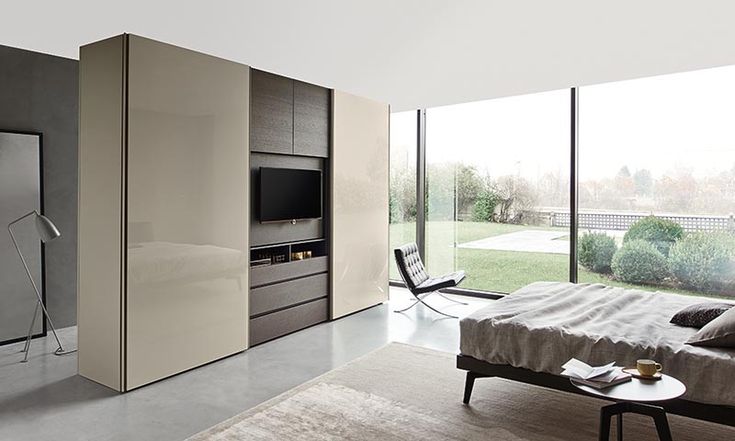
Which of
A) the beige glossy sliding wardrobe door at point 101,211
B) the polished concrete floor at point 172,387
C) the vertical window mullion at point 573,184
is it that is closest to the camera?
the polished concrete floor at point 172,387

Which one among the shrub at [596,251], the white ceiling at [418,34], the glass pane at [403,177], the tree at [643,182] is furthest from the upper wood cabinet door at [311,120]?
the tree at [643,182]

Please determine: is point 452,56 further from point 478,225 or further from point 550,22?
point 478,225

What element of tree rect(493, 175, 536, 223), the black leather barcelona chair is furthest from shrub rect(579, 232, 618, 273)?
the black leather barcelona chair

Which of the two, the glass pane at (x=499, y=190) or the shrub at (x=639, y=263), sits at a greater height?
the glass pane at (x=499, y=190)

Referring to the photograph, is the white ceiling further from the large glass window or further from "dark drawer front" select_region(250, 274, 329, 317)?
Answer: "dark drawer front" select_region(250, 274, 329, 317)

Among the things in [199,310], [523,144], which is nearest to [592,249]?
[523,144]

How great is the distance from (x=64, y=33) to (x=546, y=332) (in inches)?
125

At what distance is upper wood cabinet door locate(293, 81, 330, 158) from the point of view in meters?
5.28

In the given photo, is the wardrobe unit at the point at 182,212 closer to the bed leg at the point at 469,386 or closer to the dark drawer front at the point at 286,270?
the dark drawer front at the point at 286,270

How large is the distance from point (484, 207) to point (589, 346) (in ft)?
13.3

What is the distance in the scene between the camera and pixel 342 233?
232 inches

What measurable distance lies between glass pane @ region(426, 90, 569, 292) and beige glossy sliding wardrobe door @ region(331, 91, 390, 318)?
1.07 meters

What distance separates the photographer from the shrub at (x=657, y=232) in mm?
5746

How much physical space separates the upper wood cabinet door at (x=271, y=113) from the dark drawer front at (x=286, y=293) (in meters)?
1.25
